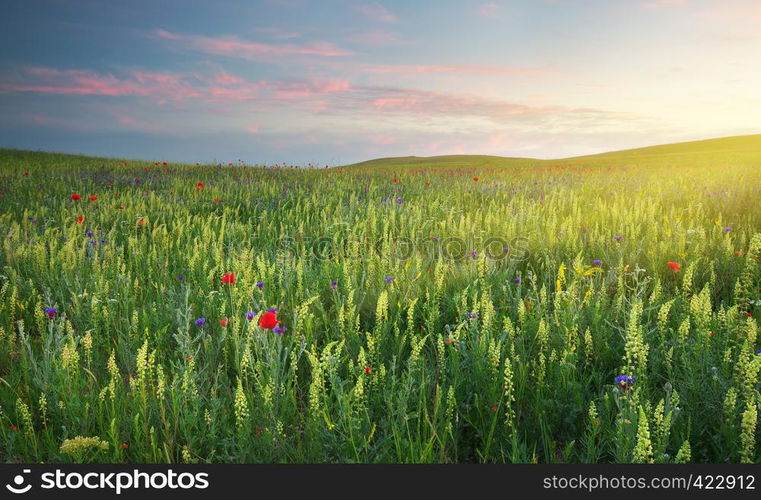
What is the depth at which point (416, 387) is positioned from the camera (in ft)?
8.00

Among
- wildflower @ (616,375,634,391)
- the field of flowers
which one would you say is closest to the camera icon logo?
the field of flowers

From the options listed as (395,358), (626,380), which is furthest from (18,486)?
(626,380)

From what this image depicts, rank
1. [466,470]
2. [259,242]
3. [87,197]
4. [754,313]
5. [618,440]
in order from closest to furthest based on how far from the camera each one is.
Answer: [466,470], [618,440], [754,313], [259,242], [87,197]

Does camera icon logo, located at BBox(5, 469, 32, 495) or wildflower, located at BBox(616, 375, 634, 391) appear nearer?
camera icon logo, located at BBox(5, 469, 32, 495)

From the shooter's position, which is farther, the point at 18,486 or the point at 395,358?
the point at 395,358

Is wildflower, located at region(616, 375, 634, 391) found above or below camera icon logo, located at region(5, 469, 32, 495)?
above

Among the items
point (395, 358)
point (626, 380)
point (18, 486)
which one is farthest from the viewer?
point (395, 358)

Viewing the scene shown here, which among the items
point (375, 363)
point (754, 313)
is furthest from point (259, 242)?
point (754, 313)

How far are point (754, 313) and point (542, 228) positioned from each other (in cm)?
269

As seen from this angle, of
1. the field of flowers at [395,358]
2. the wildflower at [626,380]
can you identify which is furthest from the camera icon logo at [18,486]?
the wildflower at [626,380]

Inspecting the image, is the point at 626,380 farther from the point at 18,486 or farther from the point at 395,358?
the point at 18,486

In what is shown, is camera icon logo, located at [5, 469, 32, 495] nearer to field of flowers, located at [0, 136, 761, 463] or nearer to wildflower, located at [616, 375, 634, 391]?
field of flowers, located at [0, 136, 761, 463]

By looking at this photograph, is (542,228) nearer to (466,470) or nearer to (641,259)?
(641,259)

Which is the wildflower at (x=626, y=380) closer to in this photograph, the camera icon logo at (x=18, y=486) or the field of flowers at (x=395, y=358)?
the field of flowers at (x=395, y=358)
